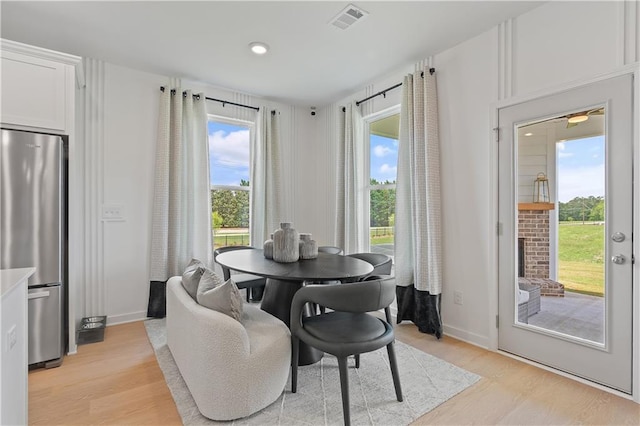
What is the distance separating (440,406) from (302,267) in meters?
1.18

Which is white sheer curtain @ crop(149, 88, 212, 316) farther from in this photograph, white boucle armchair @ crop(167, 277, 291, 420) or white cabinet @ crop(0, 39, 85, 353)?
white boucle armchair @ crop(167, 277, 291, 420)

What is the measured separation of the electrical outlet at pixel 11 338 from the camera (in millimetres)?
1275

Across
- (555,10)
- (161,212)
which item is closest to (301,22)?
(555,10)

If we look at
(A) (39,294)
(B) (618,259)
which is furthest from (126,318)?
(B) (618,259)

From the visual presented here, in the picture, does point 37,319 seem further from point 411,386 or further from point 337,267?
point 411,386

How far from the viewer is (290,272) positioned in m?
1.98

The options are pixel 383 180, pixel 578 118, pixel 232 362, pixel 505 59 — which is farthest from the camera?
pixel 383 180

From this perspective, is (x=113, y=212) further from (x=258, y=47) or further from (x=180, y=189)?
(x=258, y=47)

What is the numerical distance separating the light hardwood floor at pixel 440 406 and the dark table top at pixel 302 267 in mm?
886

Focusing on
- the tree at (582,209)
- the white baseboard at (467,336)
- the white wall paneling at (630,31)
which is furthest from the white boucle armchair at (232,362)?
the white wall paneling at (630,31)

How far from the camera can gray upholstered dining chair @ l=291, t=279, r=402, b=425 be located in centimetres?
167

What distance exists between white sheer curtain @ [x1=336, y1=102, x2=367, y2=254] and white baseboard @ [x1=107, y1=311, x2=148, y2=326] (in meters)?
2.38

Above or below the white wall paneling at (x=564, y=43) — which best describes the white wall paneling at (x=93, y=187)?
below

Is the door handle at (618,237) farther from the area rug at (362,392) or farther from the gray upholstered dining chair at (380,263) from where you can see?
the gray upholstered dining chair at (380,263)
